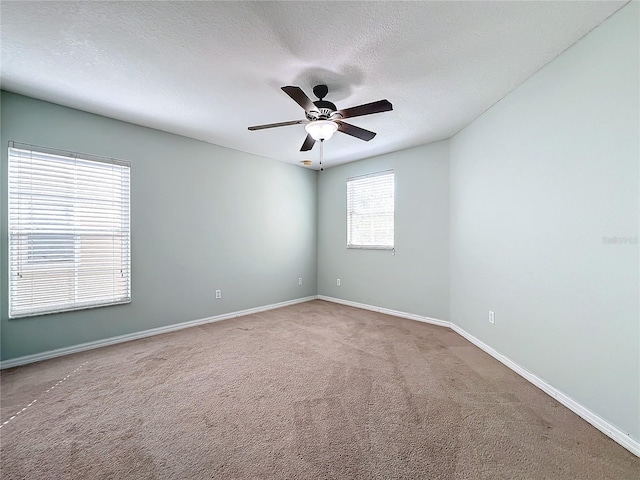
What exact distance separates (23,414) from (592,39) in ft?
15.0

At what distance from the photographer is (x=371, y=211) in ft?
15.3

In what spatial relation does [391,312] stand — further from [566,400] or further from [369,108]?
→ [369,108]

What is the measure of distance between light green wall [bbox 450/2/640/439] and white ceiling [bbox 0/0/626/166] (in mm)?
267

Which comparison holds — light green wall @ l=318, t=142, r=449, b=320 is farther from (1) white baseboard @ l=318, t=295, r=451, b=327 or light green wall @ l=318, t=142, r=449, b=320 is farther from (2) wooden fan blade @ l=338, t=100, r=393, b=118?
(2) wooden fan blade @ l=338, t=100, r=393, b=118

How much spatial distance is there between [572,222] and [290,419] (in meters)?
2.38

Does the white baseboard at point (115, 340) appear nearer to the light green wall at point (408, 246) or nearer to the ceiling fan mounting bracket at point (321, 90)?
the light green wall at point (408, 246)

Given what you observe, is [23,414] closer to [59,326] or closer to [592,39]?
[59,326]

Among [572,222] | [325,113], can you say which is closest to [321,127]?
[325,113]

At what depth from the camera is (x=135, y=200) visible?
329 cm

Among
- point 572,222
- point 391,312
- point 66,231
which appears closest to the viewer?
point 572,222

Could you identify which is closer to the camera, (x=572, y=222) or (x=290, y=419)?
(x=290, y=419)

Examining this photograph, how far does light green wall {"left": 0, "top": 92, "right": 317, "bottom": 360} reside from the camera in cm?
272

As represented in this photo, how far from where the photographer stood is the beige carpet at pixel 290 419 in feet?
4.75

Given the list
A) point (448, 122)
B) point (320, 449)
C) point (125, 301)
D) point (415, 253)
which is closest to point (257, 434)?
point (320, 449)
